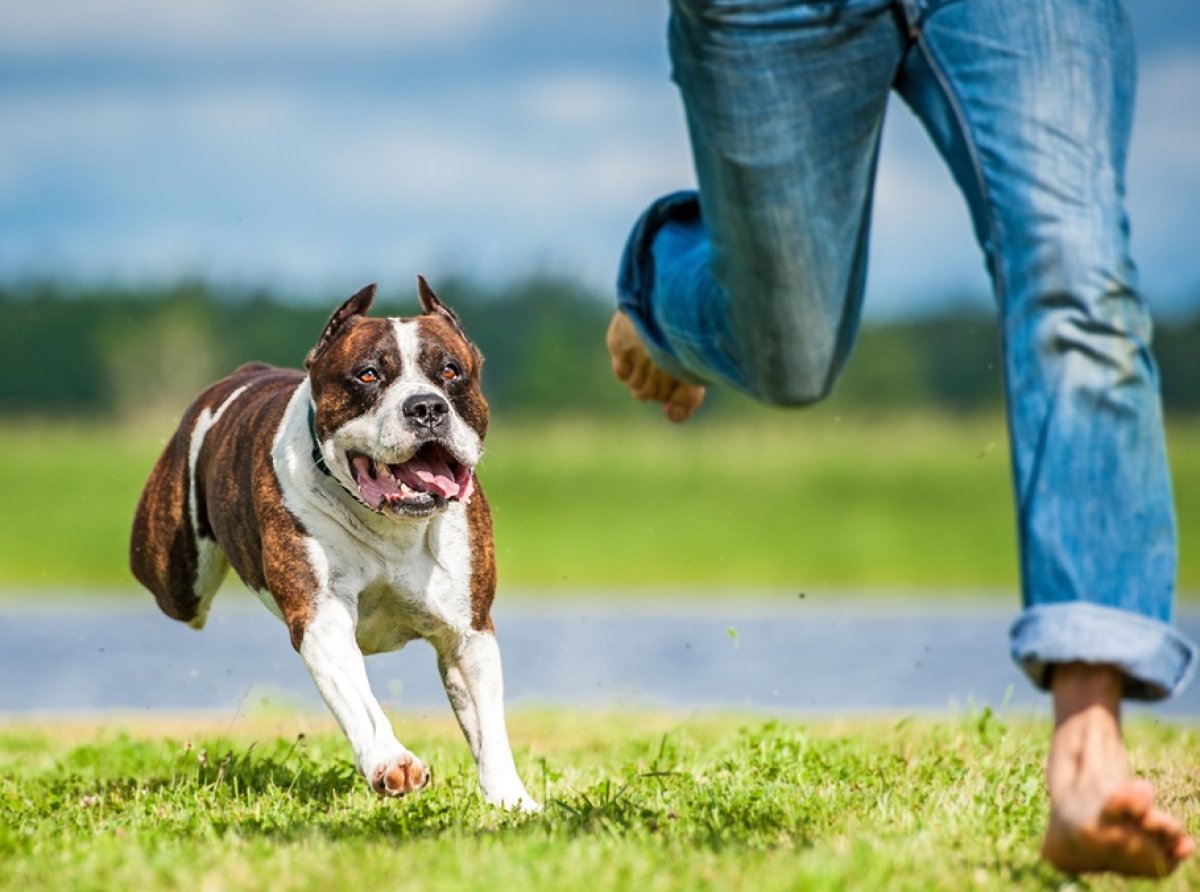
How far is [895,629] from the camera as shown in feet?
56.3

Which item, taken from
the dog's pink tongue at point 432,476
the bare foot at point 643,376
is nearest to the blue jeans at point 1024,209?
the bare foot at point 643,376

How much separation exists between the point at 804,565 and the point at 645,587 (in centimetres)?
358

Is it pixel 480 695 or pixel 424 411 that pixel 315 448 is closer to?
pixel 424 411

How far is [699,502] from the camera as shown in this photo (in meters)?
30.8

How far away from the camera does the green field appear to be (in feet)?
86.7

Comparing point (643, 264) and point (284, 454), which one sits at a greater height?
point (643, 264)

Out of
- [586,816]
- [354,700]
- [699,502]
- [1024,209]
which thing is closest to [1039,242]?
[1024,209]

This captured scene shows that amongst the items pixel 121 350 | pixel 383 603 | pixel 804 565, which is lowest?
pixel 804 565

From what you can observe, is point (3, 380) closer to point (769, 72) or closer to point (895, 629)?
point (895, 629)

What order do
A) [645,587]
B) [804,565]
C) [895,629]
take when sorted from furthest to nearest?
[804,565], [645,587], [895,629]

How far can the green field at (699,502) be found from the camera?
26.4 meters

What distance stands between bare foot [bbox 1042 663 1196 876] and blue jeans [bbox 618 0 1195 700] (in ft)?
0.17

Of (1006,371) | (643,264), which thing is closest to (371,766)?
(643,264)

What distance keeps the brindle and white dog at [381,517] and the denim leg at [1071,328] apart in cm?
170
